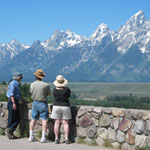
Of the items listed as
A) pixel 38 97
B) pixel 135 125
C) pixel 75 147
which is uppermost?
pixel 38 97

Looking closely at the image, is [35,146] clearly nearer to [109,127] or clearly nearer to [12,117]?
[12,117]

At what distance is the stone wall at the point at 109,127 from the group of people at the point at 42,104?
424 mm

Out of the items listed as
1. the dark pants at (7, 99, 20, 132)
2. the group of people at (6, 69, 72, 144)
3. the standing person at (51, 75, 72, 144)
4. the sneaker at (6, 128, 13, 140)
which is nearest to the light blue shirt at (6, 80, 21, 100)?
the group of people at (6, 69, 72, 144)

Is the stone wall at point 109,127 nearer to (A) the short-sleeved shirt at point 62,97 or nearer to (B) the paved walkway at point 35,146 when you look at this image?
(B) the paved walkway at point 35,146

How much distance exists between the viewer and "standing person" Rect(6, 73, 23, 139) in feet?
36.3

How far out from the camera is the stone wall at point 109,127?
31.0 ft

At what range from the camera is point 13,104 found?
36.2ft

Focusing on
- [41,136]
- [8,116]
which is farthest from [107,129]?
[8,116]

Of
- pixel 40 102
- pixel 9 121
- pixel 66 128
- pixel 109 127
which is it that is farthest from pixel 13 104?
pixel 109 127

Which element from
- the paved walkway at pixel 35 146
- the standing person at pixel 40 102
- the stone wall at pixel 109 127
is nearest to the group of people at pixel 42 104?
the standing person at pixel 40 102

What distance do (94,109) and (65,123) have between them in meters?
0.91

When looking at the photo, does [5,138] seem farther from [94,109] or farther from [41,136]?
[94,109]

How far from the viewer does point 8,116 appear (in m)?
11.5

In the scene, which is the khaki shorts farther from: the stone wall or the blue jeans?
the stone wall
